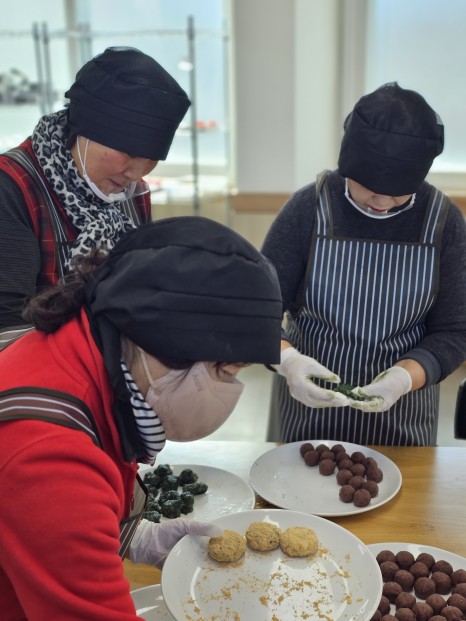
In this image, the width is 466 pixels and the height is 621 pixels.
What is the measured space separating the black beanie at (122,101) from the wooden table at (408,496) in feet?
2.76

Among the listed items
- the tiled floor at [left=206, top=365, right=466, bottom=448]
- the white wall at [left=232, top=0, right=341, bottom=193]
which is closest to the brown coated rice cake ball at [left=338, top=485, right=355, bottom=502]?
the tiled floor at [left=206, top=365, right=466, bottom=448]

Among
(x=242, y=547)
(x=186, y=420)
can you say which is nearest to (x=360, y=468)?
(x=242, y=547)

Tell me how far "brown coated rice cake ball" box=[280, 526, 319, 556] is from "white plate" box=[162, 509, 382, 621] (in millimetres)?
16

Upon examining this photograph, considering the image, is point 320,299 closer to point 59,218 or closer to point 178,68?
point 59,218

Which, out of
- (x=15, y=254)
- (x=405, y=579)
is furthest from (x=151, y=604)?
(x=15, y=254)

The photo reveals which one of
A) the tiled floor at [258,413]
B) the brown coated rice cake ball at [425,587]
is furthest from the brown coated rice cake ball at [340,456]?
the tiled floor at [258,413]

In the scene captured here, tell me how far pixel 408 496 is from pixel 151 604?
673 millimetres

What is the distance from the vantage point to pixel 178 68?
4.50 m

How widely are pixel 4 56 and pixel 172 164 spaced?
138cm

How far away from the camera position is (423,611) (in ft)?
3.85

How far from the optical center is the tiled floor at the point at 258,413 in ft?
12.4

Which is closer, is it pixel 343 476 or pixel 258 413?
pixel 343 476

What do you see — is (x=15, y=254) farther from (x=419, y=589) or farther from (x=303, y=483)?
(x=419, y=589)

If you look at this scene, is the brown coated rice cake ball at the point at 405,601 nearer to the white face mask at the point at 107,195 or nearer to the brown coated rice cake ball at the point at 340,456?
the brown coated rice cake ball at the point at 340,456
